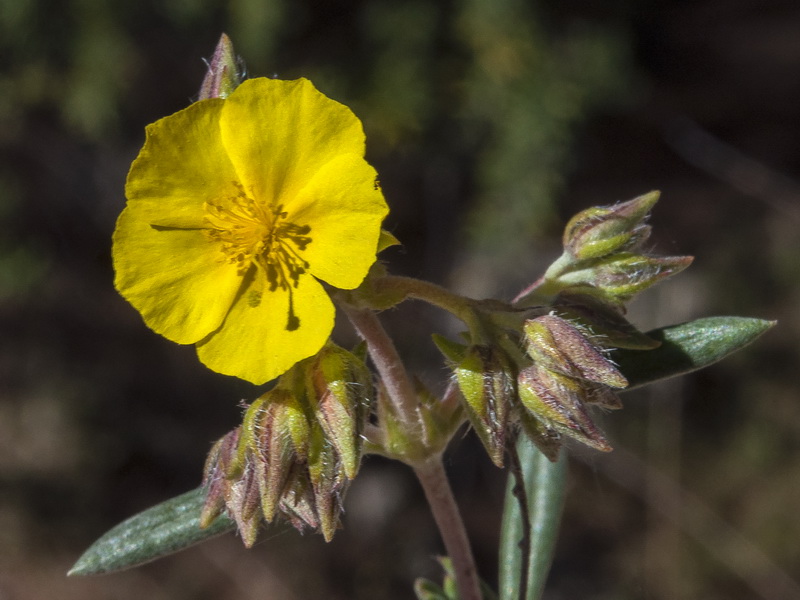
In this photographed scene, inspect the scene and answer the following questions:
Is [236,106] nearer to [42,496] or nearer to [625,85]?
[625,85]

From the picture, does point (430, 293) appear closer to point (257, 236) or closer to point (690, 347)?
point (257, 236)

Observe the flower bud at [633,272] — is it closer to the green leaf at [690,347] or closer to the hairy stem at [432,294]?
the green leaf at [690,347]

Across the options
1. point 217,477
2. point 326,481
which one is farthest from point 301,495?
point 217,477

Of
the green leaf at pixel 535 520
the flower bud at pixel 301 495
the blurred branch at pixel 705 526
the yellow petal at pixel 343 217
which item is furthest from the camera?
the blurred branch at pixel 705 526

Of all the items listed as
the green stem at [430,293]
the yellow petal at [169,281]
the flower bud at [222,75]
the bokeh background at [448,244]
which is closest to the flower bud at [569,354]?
the green stem at [430,293]

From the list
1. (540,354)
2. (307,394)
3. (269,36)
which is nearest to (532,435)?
(540,354)

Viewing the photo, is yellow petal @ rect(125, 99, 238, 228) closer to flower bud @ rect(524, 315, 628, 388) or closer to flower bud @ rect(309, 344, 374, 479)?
flower bud @ rect(309, 344, 374, 479)

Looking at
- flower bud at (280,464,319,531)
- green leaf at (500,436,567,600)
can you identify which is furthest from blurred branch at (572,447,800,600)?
flower bud at (280,464,319,531)
